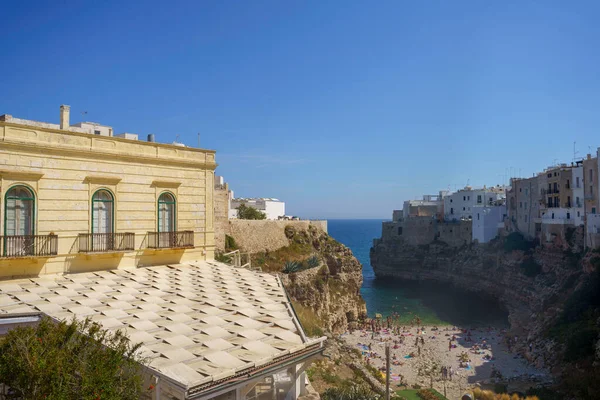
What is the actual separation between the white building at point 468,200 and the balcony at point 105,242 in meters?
64.2

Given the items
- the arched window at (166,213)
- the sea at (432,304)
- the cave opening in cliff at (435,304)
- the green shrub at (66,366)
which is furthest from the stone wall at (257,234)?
the green shrub at (66,366)

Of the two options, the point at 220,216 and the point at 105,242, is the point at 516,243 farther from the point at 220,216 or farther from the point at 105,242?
the point at 105,242

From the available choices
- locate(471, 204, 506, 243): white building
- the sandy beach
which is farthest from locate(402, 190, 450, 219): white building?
the sandy beach

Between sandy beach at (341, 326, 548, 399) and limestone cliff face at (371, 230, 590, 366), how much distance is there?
1946 mm

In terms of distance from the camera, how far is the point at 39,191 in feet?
34.7

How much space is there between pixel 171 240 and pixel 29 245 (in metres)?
3.72

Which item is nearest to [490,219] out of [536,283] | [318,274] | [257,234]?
[536,283]

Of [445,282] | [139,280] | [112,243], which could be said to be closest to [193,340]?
[139,280]

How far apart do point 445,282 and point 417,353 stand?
34113 mm

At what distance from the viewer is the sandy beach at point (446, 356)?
26.9 meters

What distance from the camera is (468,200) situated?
232 ft

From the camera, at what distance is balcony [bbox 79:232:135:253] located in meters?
11.3

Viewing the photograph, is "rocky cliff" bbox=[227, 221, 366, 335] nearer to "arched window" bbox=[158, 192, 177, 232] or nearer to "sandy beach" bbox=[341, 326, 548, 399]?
"sandy beach" bbox=[341, 326, 548, 399]

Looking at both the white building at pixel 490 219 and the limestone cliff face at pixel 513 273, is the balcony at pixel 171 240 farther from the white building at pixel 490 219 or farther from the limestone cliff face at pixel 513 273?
the white building at pixel 490 219
